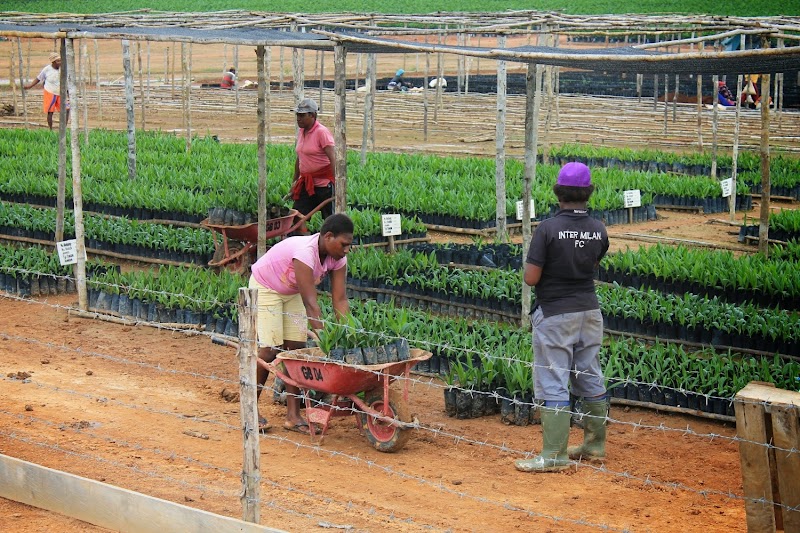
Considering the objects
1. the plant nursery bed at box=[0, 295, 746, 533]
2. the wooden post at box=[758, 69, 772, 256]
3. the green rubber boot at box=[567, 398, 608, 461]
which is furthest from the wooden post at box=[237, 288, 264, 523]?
the wooden post at box=[758, 69, 772, 256]

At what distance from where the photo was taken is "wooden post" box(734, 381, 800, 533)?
420cm

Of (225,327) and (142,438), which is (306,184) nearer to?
(225,327)

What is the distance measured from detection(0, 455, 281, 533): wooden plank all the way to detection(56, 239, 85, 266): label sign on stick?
152 inches

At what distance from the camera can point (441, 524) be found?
4.79 metres

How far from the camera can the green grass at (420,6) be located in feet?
154

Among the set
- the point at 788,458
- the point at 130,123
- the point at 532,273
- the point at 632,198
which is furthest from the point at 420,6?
the point at 788,458

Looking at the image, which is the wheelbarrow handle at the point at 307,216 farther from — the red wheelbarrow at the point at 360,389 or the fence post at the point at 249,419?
the fence post at the point at 249,419

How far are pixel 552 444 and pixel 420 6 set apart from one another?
168ft

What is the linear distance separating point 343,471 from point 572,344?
1335mm

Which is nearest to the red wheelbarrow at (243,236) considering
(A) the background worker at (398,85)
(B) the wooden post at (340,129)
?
(B) the wooden post at (340,129)

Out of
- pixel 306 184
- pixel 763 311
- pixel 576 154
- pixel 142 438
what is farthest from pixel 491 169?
pixel 142 438

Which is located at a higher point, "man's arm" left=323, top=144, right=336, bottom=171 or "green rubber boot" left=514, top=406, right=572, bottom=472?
"man's arm" left=323, top=144, right=336, bottom=171

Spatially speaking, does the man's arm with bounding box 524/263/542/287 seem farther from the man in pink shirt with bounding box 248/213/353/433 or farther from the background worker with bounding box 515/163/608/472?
the man in pink shirt with bounding box 248/213/353/433

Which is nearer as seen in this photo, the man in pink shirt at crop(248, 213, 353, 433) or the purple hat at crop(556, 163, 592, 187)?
the purple hat at crop(556, 163, 592, 187)
